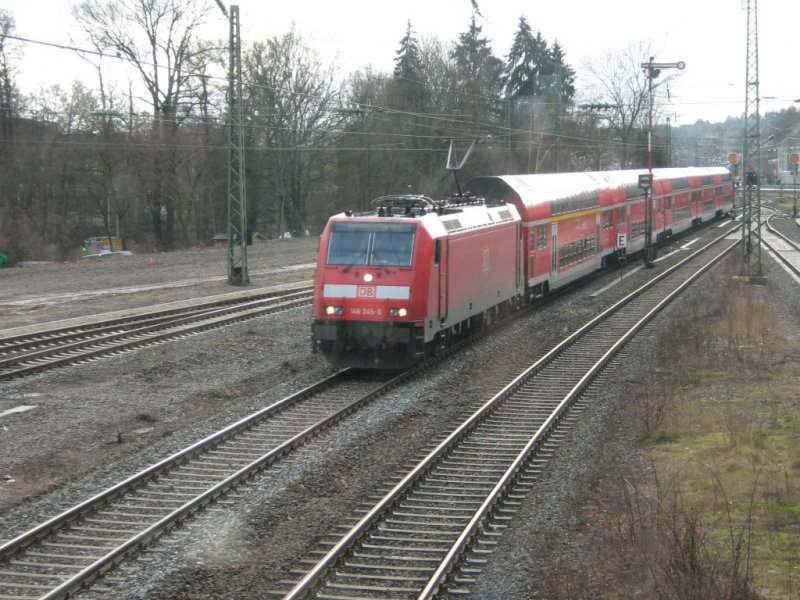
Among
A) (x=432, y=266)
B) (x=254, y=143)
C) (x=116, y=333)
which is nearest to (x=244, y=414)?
(x=432, y=266)

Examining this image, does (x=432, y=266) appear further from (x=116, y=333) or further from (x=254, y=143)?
(x=254, y=143)

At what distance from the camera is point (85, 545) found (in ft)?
28.6

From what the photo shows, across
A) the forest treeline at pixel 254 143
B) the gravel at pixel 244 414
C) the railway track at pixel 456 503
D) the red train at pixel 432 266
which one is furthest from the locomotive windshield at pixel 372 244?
the forest treeline at pixel 254 143

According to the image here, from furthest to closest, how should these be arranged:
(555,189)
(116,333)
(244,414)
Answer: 1. (555,189)
2. (116,333)
3. (244,414)

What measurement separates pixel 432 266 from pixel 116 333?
25.7 ft

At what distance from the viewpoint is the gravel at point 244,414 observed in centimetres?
839

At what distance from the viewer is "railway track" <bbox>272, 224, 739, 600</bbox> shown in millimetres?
8055

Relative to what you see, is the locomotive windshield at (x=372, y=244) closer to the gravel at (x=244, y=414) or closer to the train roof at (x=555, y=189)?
the gravel at (x=244, y=414)

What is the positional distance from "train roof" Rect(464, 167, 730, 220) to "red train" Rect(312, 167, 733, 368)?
0.05 metres

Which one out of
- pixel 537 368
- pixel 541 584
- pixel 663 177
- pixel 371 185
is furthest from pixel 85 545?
pixel 371 185

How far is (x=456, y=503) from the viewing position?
10.2m

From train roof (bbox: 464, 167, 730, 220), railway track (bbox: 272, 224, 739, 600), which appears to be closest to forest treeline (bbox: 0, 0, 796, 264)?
train roof (bbox: 464, 167, 730, 220)

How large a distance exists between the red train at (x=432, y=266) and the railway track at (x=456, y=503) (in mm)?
2075

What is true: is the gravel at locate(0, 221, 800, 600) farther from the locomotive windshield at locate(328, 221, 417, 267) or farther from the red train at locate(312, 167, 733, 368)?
the locomotive windshield at locate(328, 221, 417, 267)
